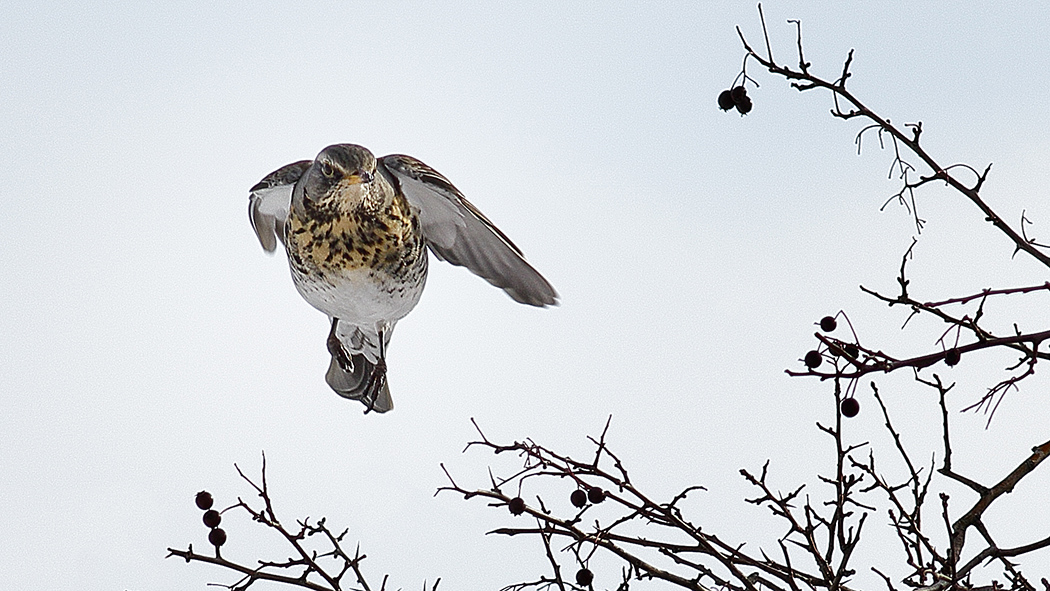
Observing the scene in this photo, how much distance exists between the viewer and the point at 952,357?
1989mm

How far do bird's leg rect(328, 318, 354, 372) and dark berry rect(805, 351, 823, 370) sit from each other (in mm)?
2094

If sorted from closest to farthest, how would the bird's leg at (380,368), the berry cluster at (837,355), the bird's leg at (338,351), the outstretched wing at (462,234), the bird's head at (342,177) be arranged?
the berry cluster at (837,355) → the bird's head at (342,177) → the outstretched wing at (462,234) → the bird's leg at (380,368) → the bird's leg at (338,351)

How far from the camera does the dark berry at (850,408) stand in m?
2.10

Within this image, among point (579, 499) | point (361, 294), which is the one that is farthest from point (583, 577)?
point (361, 294)

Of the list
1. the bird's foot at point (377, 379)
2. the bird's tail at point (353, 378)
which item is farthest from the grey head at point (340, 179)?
the bird's tail at point (353, 378)

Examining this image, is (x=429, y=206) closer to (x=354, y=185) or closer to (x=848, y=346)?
(x=354, y=185)

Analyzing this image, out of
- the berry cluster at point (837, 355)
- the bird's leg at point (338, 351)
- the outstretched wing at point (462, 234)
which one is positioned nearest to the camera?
the berry cluster at point (837, 355)

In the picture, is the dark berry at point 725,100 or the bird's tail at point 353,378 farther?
→ the bird's tail at point 353,378

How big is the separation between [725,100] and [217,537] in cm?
130

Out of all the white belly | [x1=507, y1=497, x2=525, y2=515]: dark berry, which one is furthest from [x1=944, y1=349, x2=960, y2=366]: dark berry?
the white belly

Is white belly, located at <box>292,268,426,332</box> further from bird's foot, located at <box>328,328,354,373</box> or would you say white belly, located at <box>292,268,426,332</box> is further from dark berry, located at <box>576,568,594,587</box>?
dark berry, located at <box>576,568,594,587</box>

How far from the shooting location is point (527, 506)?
87.8 inches

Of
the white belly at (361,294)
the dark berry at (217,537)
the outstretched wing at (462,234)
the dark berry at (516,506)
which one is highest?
the outstretched wing at (462,234)

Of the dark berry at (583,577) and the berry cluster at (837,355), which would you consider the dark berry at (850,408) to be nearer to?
the berry cluster at (837,355)
